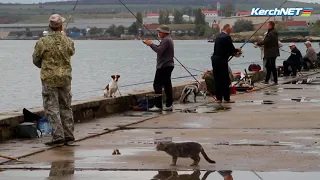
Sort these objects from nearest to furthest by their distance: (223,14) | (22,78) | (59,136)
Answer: (59,136) → (22,78) → (223,14)

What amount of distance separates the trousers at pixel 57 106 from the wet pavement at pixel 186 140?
0.26 metres

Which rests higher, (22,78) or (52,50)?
(52,50)

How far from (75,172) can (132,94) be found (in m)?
7.29

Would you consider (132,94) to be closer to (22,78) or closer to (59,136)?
(59,136)

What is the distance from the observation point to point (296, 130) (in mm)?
12062

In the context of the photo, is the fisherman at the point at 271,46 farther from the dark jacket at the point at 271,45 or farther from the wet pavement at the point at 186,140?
the wet pavement at the point at 186,140

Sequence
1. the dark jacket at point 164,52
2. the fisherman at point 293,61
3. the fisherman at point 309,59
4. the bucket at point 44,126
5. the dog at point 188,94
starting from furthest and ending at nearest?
the fisherman at point 309,59, the fisherman at point 293,61, the dog at point 188,94, the dark jacket at point 164,52, the bucket at point 44,126

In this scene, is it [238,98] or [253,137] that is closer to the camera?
[253,137]

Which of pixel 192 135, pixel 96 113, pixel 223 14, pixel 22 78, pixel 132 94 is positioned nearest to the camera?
pixel 192 135

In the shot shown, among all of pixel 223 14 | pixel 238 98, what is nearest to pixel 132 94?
pixel 238 98

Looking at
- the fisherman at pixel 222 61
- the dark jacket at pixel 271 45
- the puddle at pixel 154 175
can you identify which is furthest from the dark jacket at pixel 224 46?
the puddle at pixel 154 175

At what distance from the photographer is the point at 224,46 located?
17.0m

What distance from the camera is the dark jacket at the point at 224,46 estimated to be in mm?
16938

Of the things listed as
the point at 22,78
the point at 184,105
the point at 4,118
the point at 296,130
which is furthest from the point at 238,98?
the point at 22,78
